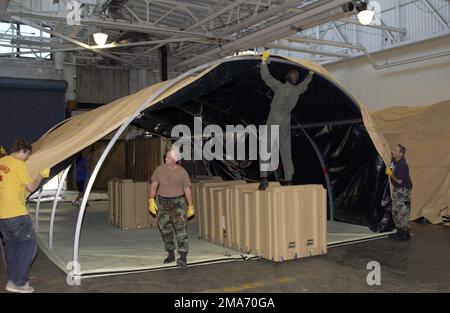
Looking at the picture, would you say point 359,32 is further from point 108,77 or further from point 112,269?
point 112,269

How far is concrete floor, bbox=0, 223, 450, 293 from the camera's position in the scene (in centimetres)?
513

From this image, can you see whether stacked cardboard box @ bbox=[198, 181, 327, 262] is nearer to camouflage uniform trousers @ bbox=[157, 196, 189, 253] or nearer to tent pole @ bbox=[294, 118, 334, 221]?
camouflage uniform trousers @ bbox=[157, 196, 189, 253]

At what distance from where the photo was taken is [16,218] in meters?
4.81

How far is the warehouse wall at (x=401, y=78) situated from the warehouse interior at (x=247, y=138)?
0.04m

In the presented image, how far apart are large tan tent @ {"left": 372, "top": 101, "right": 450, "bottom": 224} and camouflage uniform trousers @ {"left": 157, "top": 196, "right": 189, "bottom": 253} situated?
6.08 meters

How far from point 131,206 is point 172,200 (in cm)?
346

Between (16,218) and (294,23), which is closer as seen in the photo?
(16,218)

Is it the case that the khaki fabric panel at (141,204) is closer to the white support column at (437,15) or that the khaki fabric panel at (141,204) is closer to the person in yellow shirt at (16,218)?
the person in yellow shirt at (16,218)

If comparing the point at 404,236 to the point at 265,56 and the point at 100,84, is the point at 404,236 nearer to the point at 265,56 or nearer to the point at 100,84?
the point at 265,56

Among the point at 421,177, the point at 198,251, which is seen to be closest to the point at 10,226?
the point at 198,251

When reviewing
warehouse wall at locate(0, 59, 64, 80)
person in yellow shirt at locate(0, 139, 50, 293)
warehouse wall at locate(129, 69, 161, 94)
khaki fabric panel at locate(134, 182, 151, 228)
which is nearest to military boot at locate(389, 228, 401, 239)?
khaki fabric panel at locate(134, 182, 151, 228)

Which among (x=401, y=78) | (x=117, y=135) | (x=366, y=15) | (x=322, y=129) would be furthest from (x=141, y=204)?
(x=401, y=78)

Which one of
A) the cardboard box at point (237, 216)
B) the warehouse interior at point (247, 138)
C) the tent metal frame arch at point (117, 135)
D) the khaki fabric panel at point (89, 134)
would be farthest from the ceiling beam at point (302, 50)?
the khaki fabric panel at point (89, 134)

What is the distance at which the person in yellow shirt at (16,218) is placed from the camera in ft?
15.7
